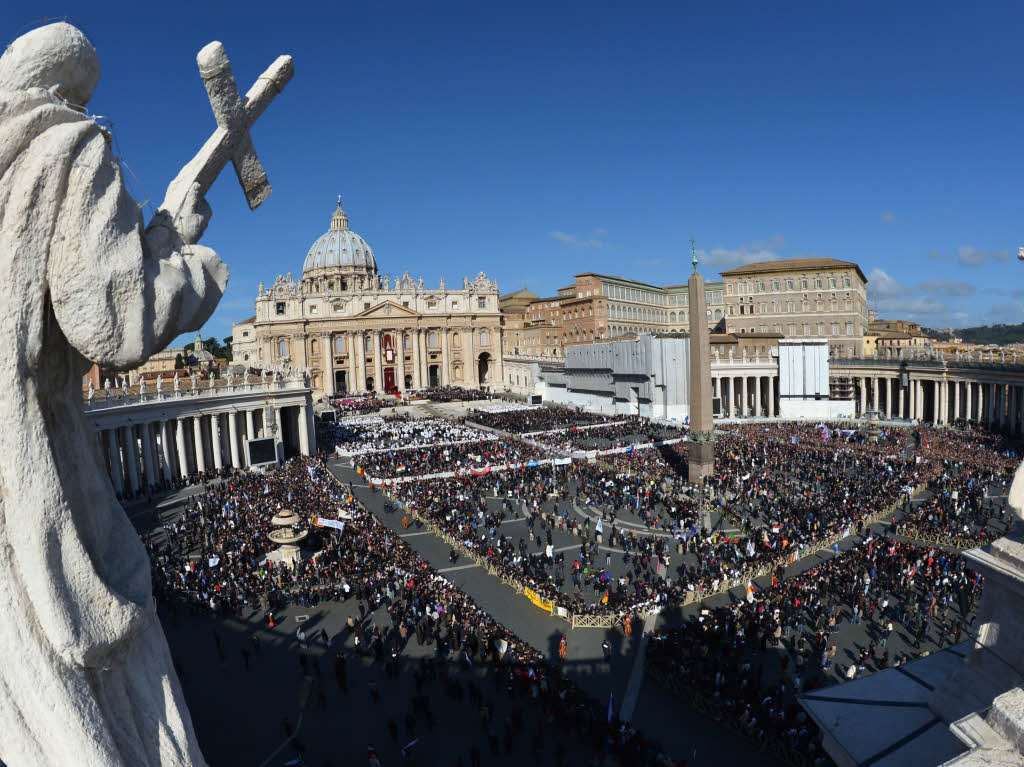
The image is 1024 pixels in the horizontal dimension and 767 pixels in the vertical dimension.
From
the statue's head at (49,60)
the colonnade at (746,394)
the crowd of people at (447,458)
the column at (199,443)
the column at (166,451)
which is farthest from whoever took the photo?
the colonnade at (746,394)

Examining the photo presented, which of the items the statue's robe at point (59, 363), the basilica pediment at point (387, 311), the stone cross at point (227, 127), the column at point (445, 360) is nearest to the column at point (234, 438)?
the stone cross at point (227, 127)

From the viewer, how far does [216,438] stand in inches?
1447

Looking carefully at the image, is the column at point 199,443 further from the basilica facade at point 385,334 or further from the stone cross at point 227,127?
the basilica facade at point 385,334

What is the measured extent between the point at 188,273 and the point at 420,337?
285 feet

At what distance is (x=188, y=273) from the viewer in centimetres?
337

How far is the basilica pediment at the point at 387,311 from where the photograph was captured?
87188mm

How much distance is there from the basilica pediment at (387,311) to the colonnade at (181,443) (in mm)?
46086

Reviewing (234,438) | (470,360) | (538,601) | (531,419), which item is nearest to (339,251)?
(470,360)

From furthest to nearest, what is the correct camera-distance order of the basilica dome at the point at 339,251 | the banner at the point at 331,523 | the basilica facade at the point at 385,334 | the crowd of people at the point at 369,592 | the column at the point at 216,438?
the basilica dome at the point at 339,251 → the basilica facade at the point at 385,334 → the column at the point at 216,438 → the banner at the point at 331,523 → the crowd of people at the point at 369,592

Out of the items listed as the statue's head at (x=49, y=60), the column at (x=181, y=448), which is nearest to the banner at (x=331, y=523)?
the column at (x=181, y=448)

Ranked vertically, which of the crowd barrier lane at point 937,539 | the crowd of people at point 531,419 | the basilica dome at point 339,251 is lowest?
the crowd barrier lane at point 937,539

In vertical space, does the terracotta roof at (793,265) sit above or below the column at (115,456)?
above

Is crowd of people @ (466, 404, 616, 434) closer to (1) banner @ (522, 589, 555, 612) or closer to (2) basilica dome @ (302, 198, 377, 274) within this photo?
(1) banner @ (522, 589, 555, 612)

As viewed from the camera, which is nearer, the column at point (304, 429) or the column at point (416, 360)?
the column at point (304, 429)
